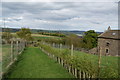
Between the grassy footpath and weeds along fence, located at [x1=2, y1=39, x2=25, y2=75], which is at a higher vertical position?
weeds along fence, located at [x1=2, y1=39, x2=25, y2=75]

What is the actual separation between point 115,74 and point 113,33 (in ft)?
108

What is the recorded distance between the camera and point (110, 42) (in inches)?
1383

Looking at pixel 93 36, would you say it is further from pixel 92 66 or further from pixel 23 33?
pixel 92 66

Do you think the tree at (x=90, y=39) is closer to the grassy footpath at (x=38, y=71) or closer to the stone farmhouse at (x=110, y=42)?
the stone farmhouse at (x=110, y=42)

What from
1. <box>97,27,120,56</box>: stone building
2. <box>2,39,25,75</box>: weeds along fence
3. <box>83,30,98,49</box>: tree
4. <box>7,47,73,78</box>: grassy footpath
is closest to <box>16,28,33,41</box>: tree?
<box>83,30,98,49</box>: tree

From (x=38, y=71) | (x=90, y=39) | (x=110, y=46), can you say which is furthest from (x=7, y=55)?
(x=90, y=39)

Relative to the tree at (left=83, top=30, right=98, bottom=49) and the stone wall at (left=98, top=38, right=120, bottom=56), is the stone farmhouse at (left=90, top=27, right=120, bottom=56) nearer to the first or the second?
the stone wall at (left=98, top=38, right=120, bottom=56)

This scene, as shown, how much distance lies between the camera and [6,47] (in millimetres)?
11992

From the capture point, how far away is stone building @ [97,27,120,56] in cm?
3381

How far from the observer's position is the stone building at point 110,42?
33.8 m

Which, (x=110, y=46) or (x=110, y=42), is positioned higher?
(x=110, y=42)

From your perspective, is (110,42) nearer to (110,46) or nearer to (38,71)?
(110,46)

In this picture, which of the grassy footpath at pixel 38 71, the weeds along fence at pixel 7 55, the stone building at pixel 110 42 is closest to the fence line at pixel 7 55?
the weeds along fence at pixel 7 55

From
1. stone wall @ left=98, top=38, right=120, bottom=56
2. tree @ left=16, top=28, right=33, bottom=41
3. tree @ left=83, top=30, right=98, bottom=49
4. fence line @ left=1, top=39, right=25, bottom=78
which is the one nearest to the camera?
fence line @ left=1, top=39, right=25, bottom=78
